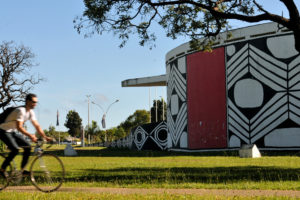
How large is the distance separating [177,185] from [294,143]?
20624 millimetres

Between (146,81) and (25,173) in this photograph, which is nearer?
(25,173)

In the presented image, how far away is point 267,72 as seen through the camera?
101 feet

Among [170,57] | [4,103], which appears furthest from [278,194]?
[4,103]

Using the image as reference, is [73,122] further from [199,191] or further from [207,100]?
[199,191]

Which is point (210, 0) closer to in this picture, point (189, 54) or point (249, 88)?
point (249, 88)

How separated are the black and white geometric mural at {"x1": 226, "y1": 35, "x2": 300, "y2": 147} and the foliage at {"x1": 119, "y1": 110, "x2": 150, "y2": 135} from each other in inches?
2524

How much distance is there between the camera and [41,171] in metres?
9.18

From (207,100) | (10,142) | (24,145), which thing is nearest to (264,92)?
(207,100)

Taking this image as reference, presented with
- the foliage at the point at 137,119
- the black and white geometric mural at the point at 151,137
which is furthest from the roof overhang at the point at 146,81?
the foliage at the point at 137,119

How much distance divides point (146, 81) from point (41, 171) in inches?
1658

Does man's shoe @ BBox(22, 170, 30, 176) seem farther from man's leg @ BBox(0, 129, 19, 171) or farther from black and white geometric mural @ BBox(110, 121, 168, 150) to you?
black and white geometric mural @ BBox(110, 121, 168, 150)

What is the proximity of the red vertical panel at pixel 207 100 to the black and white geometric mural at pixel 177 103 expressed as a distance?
3.22 ft

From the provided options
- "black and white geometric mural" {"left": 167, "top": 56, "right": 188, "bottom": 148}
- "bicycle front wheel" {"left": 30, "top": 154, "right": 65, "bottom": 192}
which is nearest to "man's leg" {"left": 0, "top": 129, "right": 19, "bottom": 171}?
"bicycle front wheel" {"left": 30, "top": 154, "right": 65, "bottom": 192}

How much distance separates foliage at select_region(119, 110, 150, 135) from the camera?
97.3 metres
